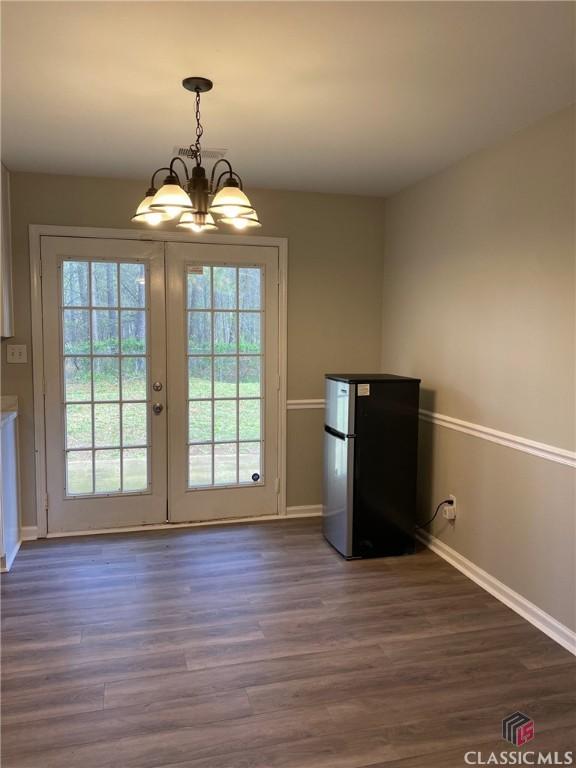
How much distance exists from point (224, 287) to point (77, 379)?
122 cm

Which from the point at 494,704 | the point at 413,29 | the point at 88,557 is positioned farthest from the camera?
the point at 88,557

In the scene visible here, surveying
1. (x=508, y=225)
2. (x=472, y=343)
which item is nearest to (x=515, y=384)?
(x=472, y=343)

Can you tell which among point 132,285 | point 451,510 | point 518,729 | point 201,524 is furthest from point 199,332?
point 518,729

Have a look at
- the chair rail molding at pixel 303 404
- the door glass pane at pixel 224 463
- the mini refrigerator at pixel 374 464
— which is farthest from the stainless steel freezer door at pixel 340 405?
the door glass pane at pixel 224 463

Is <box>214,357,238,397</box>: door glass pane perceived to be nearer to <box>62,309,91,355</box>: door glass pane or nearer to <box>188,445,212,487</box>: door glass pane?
<box>188,445,212,487</box>: door glass pane

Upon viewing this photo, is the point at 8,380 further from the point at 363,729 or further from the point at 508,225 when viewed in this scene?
the point at 508,225

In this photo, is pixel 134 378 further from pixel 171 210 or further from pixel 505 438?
pixel 505 438

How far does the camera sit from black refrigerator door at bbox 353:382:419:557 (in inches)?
137

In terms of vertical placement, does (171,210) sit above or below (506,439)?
above

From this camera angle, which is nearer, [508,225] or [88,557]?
[508,225]

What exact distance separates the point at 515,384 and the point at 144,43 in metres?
2.28

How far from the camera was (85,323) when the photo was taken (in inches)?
149

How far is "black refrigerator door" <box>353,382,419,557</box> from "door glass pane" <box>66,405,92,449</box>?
6.10 ft

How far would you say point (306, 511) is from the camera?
436 centimetres
